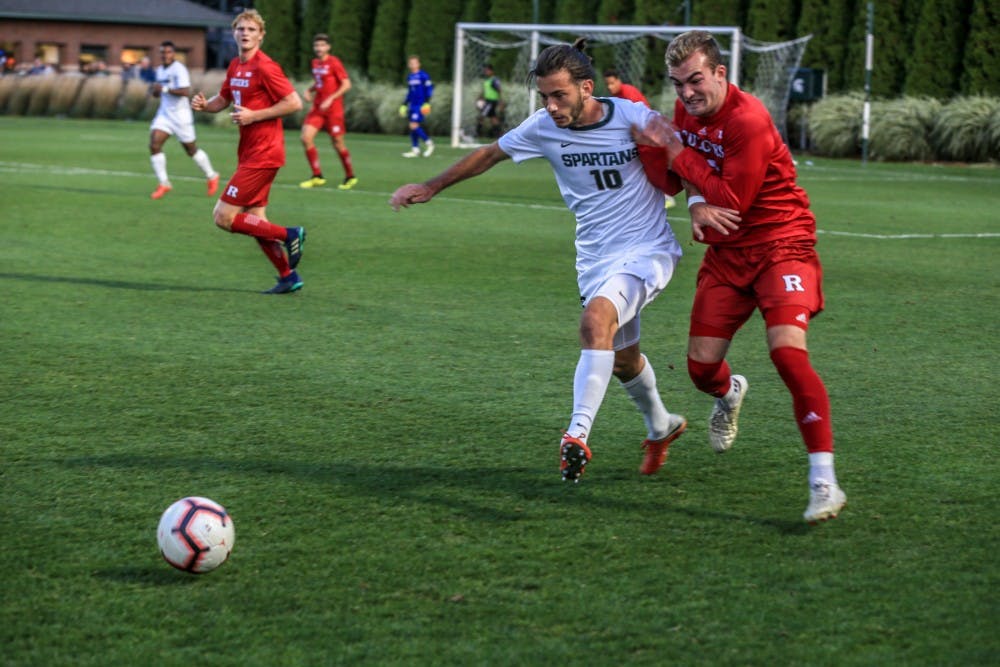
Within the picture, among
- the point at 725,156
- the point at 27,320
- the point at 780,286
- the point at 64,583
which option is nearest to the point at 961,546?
the point at 780,286

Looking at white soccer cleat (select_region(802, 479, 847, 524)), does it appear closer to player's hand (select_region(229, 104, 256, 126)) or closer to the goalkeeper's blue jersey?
player's hand (select_region(229, 104, 256, 126))

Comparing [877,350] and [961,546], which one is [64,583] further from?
[877,350]

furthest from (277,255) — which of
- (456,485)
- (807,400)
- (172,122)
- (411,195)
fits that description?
(172,122)

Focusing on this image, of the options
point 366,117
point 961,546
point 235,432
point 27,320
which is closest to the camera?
point 961,546

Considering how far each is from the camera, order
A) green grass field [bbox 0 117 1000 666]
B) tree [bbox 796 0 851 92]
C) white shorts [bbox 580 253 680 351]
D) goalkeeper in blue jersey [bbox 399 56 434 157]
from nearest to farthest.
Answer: green grass field [bbox 0 117 1000 666]
white shorts [bbox 580 253 680 351]
goalkeeper in blue jersey [bbox 399 56 434 157]
tree [bbox 796 0 851 92]

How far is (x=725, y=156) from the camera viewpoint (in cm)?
557

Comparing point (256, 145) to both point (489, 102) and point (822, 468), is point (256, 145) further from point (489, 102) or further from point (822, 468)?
point (489, 102)

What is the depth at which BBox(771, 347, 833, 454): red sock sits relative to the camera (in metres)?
5.40

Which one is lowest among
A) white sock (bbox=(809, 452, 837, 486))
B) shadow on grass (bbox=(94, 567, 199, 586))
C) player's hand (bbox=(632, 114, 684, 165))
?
shadow on grass (bbox=(94, 567, 199, 586))

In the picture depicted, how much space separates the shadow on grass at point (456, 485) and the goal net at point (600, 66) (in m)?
26.7

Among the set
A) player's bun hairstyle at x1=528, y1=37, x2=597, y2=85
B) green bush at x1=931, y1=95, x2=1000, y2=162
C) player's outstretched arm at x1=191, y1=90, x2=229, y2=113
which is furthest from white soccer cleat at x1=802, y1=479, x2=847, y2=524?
green bush at x1=931, y1=95, x2=1000, y2=162

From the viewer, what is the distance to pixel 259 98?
1197 centimetres

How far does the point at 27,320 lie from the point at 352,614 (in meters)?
6.31

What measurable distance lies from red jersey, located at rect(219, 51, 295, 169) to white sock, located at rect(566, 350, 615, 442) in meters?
6.30
